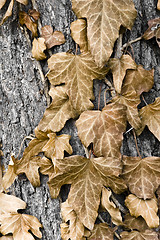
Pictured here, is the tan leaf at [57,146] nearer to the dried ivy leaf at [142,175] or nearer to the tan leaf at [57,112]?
the tan leaf at [57,112]

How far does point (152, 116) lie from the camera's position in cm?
78

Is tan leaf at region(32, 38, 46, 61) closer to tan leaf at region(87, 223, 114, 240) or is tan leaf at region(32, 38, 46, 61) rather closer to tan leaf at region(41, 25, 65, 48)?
tan leaf at region(41, 25, 65, 48)

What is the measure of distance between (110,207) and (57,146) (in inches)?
10.2

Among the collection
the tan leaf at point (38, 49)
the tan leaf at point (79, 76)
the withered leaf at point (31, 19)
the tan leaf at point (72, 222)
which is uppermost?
the withered leaf at point (31, 19)

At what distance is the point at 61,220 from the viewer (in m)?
0.84

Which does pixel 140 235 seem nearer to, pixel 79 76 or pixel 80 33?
pixel 79 76

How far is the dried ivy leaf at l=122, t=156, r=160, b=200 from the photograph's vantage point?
767 mm

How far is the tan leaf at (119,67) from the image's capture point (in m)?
0.78

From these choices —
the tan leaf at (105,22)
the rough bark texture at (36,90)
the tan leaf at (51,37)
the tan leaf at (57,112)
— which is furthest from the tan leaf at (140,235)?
the tan leaf at (51,37)

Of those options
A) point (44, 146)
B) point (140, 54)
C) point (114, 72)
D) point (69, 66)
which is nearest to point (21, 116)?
point (44, 146)

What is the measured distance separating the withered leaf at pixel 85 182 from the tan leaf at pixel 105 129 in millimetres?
52

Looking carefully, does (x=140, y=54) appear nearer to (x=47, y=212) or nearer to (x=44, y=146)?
(x=44, y=146)

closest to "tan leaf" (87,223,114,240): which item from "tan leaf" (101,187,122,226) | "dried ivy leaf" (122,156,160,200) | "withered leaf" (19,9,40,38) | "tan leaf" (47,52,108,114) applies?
"tan leaf" (101,187,122,226)

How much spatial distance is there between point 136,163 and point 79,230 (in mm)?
288
